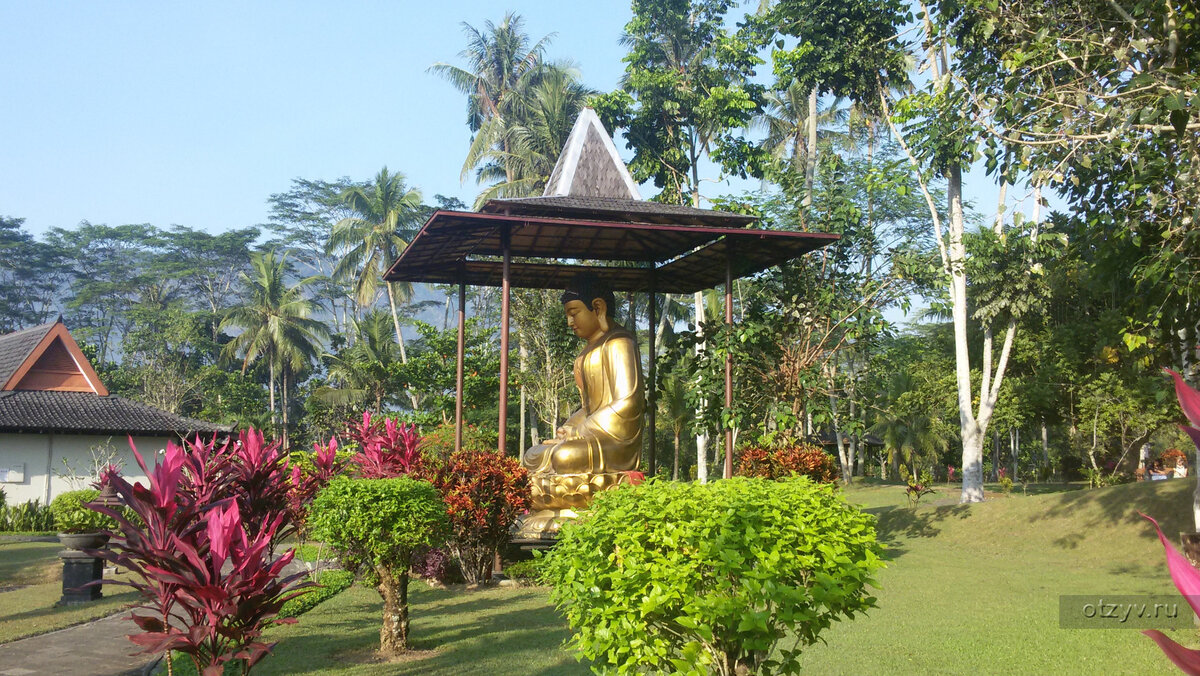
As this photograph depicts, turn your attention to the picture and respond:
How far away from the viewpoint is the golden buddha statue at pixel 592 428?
A: 11133mm

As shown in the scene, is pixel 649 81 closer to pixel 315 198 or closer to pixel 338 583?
pixel 338 583

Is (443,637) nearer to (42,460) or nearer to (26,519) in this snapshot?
(26,519)

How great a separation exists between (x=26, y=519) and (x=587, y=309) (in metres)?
13.3

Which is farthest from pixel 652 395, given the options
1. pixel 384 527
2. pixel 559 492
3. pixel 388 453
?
pixel 384 527

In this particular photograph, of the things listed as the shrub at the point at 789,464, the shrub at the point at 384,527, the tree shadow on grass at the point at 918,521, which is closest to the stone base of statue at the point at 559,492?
the shrub at the point at 789,464

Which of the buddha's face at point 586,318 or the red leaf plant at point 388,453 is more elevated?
the buddha's face at point 586,318

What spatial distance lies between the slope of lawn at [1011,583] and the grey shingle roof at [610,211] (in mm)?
4386

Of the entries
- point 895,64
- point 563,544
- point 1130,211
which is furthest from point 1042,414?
point 563,544

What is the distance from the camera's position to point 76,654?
685 cm

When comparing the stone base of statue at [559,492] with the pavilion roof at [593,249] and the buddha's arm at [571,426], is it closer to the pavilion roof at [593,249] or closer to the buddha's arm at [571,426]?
the buddha's arm at [571,426]

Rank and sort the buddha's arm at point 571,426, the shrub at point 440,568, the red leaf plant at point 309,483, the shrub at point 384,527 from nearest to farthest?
the shrub at point 384,527 < the red leaf plant at point 309,483 < the shrub at point 440,568 < the buddha's arm at point 571,426

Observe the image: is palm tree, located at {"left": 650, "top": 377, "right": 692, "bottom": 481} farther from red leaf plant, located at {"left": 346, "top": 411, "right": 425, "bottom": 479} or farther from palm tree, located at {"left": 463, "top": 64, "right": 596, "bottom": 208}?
red leaf plant, located at {"left": 346, "top": 411, "right": 425, "bottom": 479}

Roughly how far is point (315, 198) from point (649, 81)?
34.7 meters

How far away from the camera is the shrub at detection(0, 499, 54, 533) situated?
18.1 m
